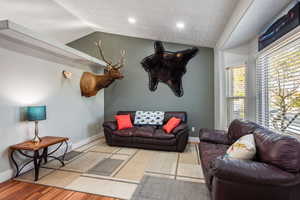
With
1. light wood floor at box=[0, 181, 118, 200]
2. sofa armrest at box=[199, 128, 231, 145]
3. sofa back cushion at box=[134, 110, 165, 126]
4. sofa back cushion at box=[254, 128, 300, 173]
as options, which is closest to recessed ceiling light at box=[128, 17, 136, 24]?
sofa back cushion at box=[134, 110, 165, 126]

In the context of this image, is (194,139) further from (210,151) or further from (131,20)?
(131,20)

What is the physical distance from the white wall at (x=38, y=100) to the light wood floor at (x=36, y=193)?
41 centimetres

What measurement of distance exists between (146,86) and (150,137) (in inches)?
69.6

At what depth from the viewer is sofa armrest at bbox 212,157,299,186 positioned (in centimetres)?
137

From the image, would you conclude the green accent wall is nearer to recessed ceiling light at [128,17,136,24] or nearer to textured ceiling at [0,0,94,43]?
textured ceiling at [0,0,94,43]

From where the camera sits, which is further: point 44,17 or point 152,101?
point 152,101

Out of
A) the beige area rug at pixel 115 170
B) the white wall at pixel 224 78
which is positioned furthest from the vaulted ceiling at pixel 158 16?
the beige area rug at pixel 115 170

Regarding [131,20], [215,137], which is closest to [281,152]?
[215,137]

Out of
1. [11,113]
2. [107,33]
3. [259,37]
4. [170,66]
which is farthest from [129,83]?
[259,37]

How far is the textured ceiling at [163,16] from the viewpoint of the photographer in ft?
8.63

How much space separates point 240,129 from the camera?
2.56 m

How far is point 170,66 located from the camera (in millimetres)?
4785

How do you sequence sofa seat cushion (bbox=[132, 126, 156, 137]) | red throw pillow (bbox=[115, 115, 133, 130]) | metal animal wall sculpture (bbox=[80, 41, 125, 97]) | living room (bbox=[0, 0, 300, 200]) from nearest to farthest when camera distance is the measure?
living room (bbox=[0, 0, 300, 200]) → sofa seat cushion (bbox=[132, 126, 156, 137]) → metal animal wall sculpture (bbox=[80, 41, 125, 97]) → red throw pillow (bbox=[115, 115, 133, 130])

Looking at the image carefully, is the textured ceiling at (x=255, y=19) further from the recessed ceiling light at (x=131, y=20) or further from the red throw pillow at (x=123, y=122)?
the red throw pillow at (x=123, y=122)
